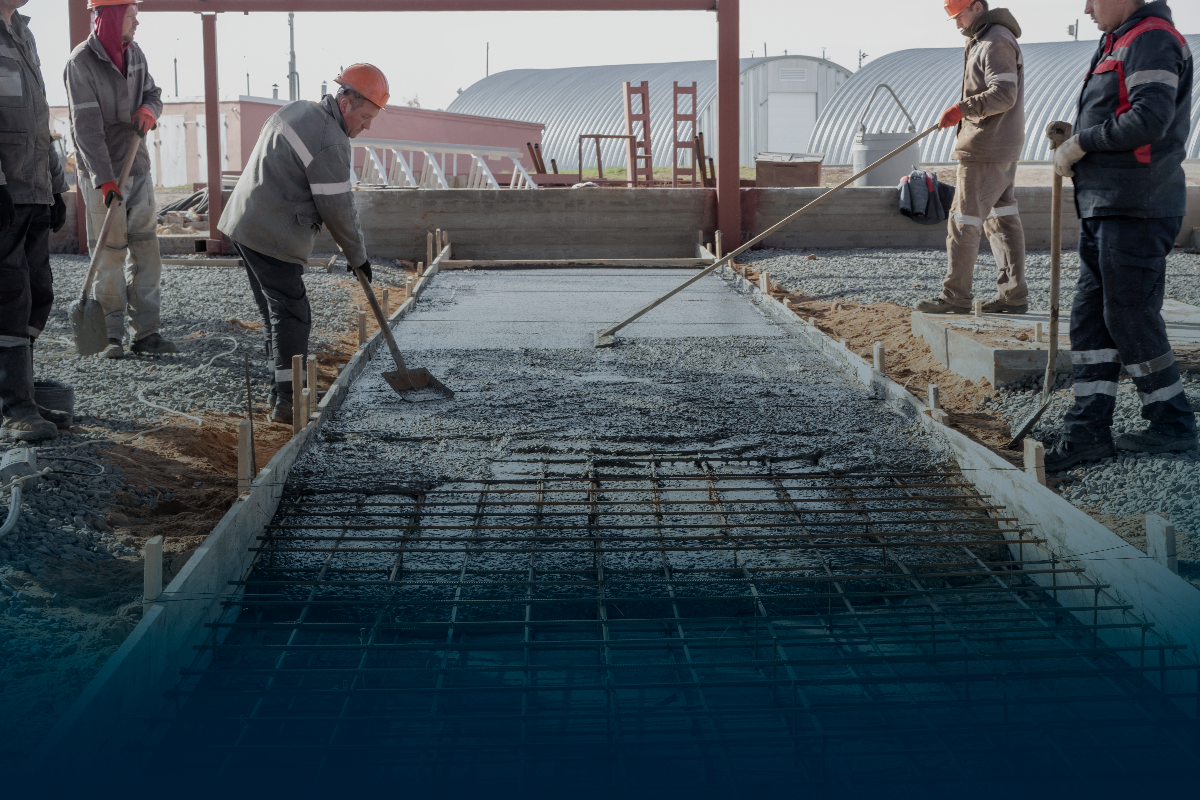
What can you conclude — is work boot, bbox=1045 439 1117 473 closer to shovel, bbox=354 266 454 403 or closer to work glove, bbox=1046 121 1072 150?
work glove, bbox=1046 121 1072 150

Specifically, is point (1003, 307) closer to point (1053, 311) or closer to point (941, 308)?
point (941, 308)

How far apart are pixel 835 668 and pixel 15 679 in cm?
189

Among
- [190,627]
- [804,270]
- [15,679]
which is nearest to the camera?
[15,679]

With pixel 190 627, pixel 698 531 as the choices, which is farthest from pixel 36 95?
pixel 698 531

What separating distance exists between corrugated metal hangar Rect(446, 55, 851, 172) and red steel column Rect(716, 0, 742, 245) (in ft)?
64.1

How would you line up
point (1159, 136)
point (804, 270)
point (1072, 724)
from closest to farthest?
1. point (1072, 724)
2. point (1159, 136)
3. point (804, 270)

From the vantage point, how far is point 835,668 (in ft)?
8.06

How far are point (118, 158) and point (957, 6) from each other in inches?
188

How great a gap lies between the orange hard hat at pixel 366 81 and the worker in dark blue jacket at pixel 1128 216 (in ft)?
9.24

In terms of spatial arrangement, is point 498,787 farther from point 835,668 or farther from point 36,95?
point 36,95

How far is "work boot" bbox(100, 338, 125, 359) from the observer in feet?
18.6

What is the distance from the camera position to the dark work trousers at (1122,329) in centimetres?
369

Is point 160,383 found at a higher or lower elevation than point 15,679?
higher

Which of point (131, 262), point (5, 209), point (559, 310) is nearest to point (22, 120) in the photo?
point (5, 209)
